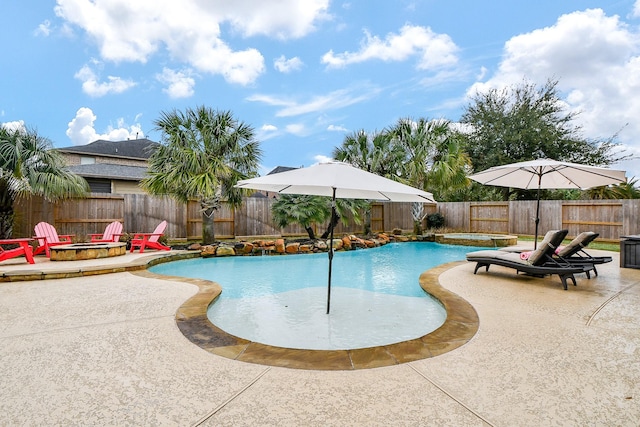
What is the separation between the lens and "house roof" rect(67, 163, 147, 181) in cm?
1656

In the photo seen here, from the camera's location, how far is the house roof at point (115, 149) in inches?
800

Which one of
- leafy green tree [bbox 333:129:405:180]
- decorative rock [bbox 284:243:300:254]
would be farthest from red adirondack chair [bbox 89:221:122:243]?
leafy green tree [bbox 333:129:405:180]

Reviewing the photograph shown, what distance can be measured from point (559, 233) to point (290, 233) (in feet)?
32.7

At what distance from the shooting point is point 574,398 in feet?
6.47

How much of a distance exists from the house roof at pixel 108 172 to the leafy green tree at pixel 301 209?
30.4 ft

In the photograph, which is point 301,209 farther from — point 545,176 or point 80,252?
point 545,176

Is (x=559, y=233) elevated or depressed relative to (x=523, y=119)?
depressed

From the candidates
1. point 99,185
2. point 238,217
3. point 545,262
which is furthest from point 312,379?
point 99,185

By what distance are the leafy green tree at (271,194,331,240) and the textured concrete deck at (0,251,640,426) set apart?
7.14 metres

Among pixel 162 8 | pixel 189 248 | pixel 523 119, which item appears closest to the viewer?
pixel 162 8

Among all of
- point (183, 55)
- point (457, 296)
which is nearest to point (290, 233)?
point (183, 55)

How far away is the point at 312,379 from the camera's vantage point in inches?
87.7

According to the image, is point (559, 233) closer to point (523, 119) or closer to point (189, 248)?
point (189, 248)

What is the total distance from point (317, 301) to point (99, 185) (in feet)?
56.9
